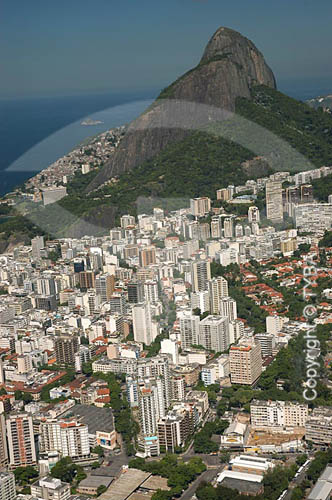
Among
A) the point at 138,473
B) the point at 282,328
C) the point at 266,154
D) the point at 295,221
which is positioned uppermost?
the point at 266,154

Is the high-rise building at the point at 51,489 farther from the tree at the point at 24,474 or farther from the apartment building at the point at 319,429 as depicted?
the apartment building at the point at 319,429

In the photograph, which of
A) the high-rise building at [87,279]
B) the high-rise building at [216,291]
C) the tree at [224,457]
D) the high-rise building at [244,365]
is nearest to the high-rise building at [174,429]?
the tree at [224,457]

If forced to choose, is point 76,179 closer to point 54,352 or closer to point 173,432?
point 54,352

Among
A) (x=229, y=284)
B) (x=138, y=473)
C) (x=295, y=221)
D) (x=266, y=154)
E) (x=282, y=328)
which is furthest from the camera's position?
(x=266, y=154)

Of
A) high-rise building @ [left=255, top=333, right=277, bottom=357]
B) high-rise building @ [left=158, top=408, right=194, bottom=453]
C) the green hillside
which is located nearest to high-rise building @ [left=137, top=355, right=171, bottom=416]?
high-rise building @ [left=158, top=408, right=194, bottom=453]

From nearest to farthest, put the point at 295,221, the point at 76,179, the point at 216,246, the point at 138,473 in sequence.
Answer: the point at 138,473
the point at 216,246
the point at 295,221
the point at 76,179

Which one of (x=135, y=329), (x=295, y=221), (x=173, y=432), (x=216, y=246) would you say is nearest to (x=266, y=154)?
(x=295, y=221)
